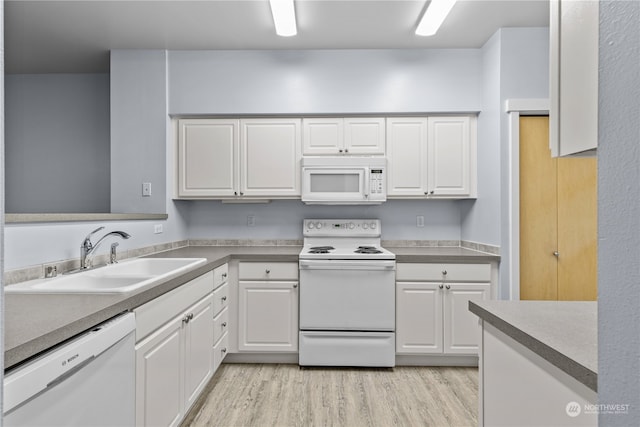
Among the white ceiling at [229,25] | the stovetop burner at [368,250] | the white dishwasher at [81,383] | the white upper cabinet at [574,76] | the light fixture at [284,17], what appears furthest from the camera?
the stovetop burner at [368,250]

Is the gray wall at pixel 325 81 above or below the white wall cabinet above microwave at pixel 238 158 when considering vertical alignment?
above

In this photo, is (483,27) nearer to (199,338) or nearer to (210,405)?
(199,338)

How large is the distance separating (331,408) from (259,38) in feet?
8.75

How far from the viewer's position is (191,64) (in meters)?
3.13

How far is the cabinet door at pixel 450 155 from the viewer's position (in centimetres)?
312

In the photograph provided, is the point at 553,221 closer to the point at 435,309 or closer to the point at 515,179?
the point at 515,179

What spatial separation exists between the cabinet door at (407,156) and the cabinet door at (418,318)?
31.5 inches

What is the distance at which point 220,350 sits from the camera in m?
2.64

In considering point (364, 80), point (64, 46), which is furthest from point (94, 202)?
point (364, 80)

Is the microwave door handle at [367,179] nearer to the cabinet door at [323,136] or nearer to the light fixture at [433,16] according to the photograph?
the cabinet door at [323,136]

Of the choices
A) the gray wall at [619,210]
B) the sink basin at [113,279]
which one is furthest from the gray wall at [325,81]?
the gray wall at [619,210]

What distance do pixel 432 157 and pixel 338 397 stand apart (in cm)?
198

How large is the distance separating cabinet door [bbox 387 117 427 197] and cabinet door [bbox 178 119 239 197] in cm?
131

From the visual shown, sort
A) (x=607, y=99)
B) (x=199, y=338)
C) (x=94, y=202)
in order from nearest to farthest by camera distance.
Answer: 1. (x=607, y=99)
2. (x=199, y=338)
3. (x=94, y=202)
